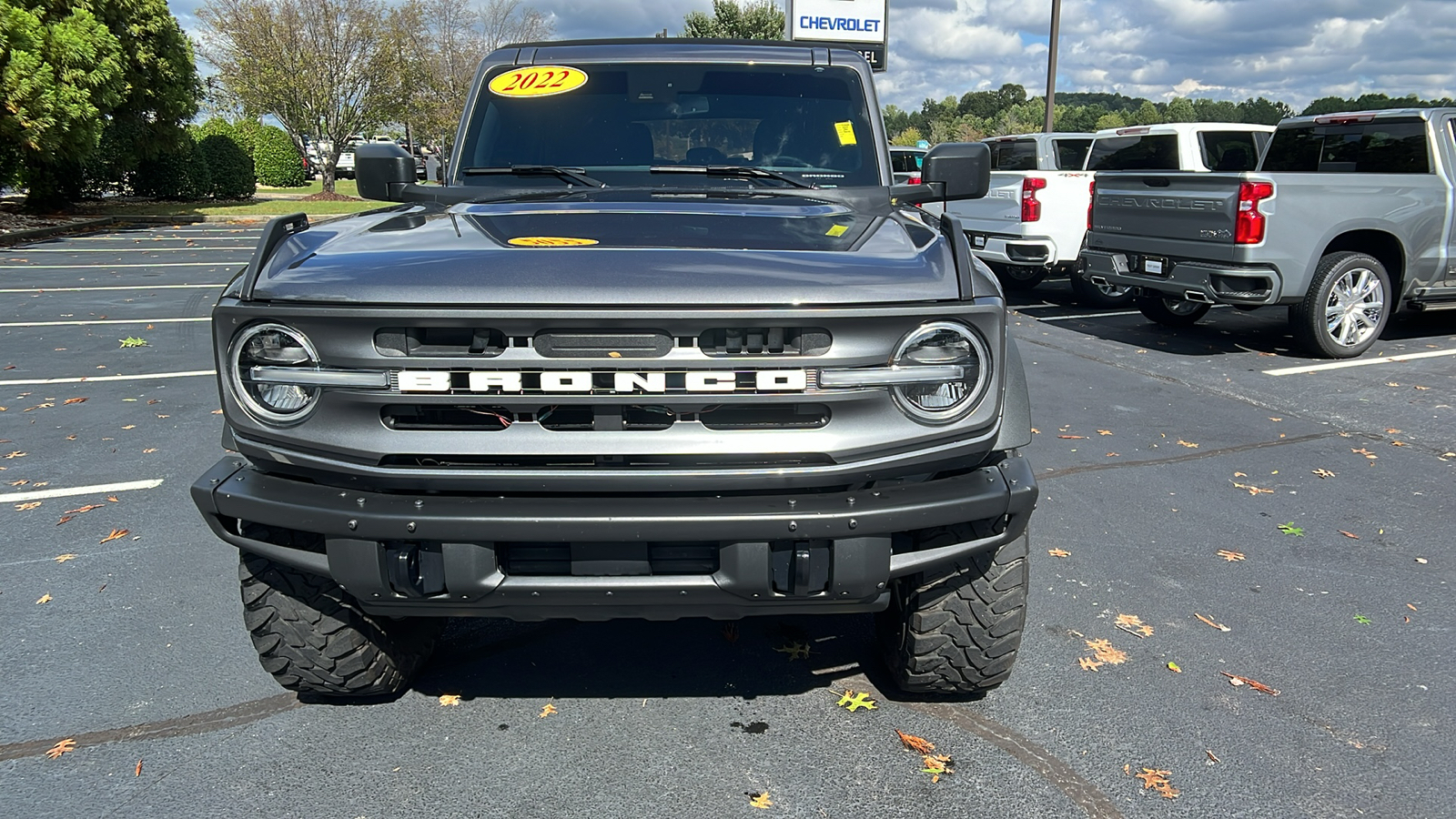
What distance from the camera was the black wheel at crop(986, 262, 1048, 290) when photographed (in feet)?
41.3

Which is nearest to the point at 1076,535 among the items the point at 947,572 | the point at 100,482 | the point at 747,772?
the point at 947,572

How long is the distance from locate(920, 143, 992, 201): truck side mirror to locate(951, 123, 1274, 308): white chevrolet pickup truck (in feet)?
21.9

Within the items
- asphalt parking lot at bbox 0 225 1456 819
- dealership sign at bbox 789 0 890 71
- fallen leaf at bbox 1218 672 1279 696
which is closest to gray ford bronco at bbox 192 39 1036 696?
asphalt parking lot at bbox 0 225 1456 819

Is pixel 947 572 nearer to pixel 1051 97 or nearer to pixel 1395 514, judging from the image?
pixel 1395 514

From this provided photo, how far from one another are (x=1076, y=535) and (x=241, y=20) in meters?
29.4

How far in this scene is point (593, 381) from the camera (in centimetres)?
224

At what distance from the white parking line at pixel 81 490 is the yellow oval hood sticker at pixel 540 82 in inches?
113

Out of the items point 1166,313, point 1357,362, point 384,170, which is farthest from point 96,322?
point 1357,362

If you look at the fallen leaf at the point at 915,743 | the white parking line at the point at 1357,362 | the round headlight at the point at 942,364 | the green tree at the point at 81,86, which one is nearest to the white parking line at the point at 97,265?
the green tree at the point at 81,86

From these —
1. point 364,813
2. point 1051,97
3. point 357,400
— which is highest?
point 1051,97

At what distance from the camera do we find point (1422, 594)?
3.80 meters

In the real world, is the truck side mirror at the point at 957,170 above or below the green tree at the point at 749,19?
below

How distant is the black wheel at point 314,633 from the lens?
2672mm

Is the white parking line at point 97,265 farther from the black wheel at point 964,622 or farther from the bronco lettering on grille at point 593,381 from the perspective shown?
the black wheel at point 964,622
